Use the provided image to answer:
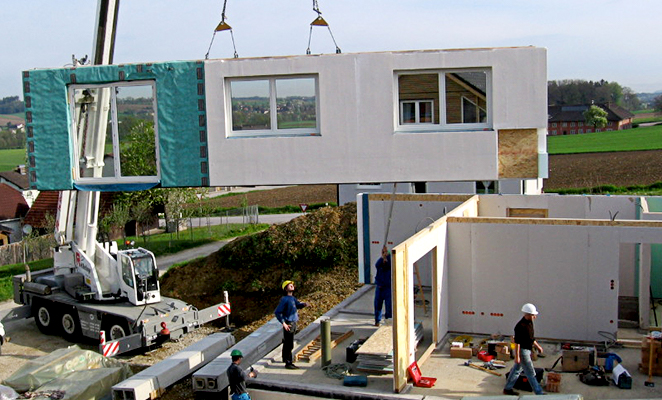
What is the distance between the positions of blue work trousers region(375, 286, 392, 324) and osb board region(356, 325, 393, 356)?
50.1 inches

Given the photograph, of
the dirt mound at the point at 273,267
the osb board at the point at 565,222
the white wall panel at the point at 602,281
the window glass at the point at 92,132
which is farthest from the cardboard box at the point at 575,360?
the dirt mound at the point at 273,267

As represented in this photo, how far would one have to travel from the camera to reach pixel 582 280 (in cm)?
1328

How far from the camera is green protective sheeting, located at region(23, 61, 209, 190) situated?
12242 millimetres

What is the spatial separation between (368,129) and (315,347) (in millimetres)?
4571

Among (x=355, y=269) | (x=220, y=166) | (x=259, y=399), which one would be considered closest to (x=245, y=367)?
(x=259, y=399)

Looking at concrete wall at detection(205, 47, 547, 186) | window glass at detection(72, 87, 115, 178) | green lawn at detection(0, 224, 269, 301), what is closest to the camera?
concrete wall at detection(205, 47, 547, 186)

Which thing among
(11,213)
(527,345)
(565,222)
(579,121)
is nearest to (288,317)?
(527,345)

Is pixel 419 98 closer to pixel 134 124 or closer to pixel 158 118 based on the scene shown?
pixel 158 118

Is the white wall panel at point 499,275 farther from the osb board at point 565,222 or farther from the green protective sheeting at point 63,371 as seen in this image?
the green protective sheeting at point 63,371

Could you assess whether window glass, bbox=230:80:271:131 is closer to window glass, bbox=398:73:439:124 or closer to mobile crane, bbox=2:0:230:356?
window glass, bbox=398:73:439:124

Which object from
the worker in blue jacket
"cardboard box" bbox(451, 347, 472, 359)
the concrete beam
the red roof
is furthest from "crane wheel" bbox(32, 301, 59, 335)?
the red roof

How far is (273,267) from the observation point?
85.9 ft

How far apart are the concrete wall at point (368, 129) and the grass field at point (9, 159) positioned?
99017 mm

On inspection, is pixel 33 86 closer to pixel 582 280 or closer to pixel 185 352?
pixel 185 352
